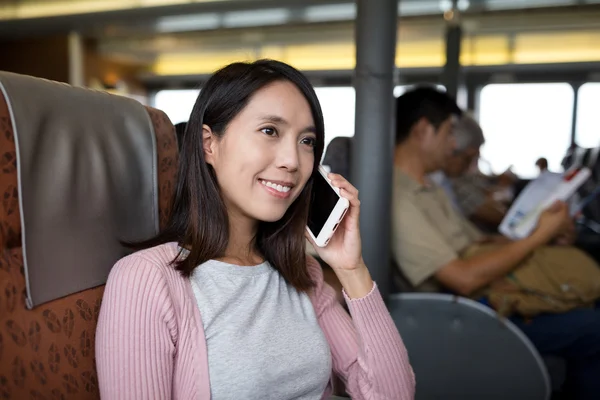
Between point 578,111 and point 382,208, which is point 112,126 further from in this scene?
point 578,111

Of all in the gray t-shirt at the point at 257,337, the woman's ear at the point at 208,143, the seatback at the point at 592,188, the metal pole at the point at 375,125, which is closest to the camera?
the gray t-shirt at the point at 257,337

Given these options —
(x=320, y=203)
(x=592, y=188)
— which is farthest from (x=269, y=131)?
(x=592, y=188)

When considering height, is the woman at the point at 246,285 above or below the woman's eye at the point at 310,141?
below

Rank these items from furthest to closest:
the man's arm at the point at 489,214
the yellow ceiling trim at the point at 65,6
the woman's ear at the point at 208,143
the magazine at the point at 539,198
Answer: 1. the yellow ceiling trim at the point at 65,6
2. the man's arm at the point at 489,214
3. the magazine at the point at 539,198
4. the woman's ear at the point at 208,143

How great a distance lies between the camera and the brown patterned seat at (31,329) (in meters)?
0.89

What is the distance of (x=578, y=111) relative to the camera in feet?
25.8

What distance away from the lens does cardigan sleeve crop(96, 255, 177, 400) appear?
0.95 m

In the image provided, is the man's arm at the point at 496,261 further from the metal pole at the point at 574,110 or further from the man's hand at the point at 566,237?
the metal pole at the point at 574,110

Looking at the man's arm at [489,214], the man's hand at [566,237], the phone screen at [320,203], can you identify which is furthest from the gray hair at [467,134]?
the phone screen at [320,203]

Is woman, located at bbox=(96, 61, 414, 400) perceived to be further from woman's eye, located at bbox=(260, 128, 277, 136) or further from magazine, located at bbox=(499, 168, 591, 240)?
magazine, located at bbox=(499, 168, 591, 240)

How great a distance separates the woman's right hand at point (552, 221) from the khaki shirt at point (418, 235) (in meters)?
0.37

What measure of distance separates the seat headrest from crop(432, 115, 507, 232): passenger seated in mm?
2101

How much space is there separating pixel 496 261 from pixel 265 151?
1406 millimetres

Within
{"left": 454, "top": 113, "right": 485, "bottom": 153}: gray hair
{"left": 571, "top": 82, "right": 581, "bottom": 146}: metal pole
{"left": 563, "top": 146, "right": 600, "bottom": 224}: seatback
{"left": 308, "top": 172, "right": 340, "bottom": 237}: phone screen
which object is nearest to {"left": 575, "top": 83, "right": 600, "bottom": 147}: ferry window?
{"left": 571, "top": 82, "right": 581, "bottom": 146}: metal pole
